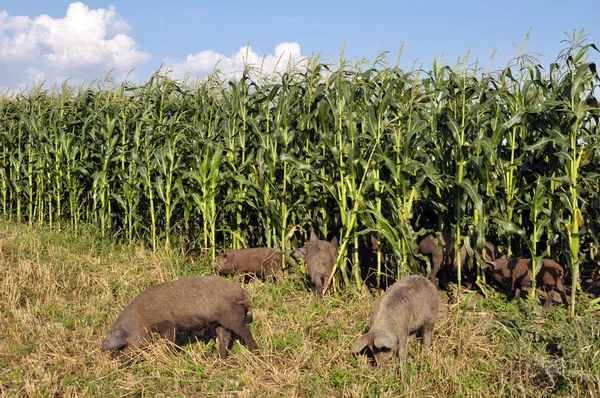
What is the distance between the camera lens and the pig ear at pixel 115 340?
17.5ft

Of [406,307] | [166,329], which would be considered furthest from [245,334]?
[406,307]

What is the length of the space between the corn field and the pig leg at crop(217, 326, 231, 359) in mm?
2324

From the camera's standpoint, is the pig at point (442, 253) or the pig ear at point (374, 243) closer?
the pig at point (442, 253)

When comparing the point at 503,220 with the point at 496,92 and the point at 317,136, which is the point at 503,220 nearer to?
the point at 496,92

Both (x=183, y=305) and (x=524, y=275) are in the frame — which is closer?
(x=183, y=305)

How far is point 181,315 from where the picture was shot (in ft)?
18.2

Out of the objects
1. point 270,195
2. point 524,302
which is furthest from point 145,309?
point 524,302

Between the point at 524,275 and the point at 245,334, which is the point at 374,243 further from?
Answer: the point at 245,334

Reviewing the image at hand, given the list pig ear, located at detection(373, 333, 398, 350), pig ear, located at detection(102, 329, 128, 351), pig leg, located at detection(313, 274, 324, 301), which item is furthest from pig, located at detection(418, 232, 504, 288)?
pig ear, located at detection(102, 329, 128, 351)

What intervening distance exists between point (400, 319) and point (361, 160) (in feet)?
8.65

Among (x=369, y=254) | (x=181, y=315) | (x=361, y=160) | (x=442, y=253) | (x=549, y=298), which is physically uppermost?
(x=361, y=160)

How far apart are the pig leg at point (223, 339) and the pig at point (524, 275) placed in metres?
3.88

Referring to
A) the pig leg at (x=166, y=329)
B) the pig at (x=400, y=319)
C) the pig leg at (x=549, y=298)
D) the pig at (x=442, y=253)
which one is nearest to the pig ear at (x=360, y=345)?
the pig at (x=400, y=319)

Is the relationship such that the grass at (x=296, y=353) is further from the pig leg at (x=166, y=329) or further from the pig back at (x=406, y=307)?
the pig back at (x=406, y=307)
